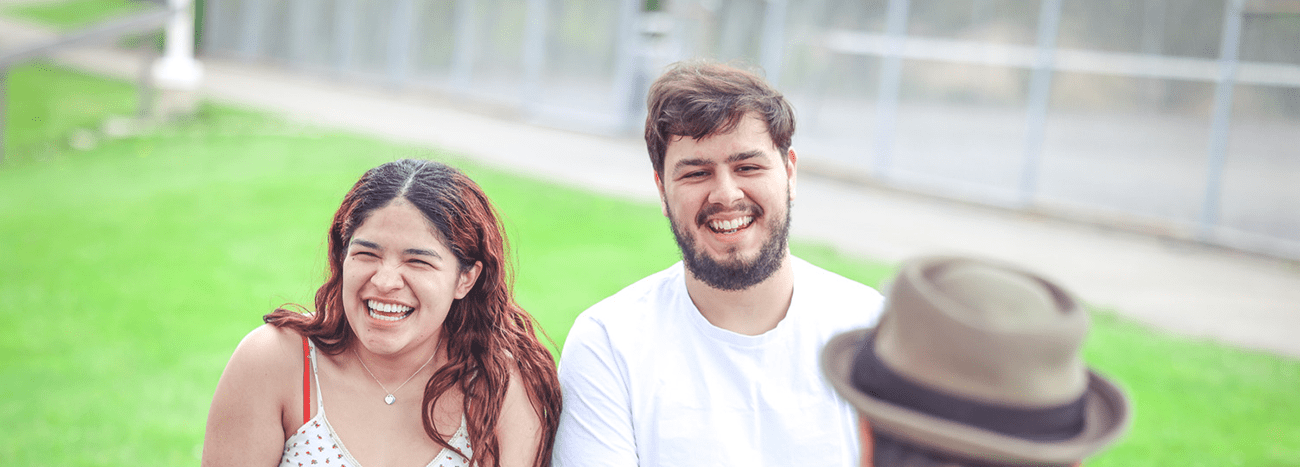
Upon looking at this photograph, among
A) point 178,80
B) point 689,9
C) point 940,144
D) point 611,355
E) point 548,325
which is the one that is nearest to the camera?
point 611,355

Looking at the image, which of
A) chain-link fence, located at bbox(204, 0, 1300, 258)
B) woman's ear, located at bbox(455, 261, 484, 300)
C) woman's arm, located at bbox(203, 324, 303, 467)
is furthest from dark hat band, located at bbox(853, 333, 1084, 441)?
chain-link fence, located at bbox(204, 0, 1300, 258)

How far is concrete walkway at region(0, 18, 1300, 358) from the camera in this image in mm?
8148

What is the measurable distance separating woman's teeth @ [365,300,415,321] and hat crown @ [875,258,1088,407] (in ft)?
5.72

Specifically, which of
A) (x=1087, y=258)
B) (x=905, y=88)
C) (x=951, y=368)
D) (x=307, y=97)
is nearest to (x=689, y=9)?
(x=905, y=88)

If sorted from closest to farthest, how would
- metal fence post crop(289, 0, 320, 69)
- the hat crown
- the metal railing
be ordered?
the hat crown
the metal railing
metal fence post crop(289, 0, 320, 69)

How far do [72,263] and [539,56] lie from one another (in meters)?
9.71

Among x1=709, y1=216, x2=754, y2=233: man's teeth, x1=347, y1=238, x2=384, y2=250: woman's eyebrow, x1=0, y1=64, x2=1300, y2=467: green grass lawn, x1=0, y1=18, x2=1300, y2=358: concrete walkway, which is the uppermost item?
x1=709, y1=216, x2=754, y2=233: man's teeth

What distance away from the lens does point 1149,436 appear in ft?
18.9

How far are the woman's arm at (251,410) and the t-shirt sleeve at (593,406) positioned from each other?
A: 0.69m

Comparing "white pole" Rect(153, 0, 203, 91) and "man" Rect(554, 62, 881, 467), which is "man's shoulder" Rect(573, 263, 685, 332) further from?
"white pole" Rect(153, 0, 203, 91)

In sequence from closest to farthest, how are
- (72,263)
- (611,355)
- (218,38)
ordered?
(611,355) < (72,263) < (218,38)

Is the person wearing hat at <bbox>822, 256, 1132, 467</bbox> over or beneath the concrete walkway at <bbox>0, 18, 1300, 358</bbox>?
over

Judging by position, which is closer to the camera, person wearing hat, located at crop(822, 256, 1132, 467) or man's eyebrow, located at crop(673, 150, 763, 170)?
person wearing hat, located at crop(822, 256, 1132, 467)

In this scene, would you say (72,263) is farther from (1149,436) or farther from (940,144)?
(940,144)
